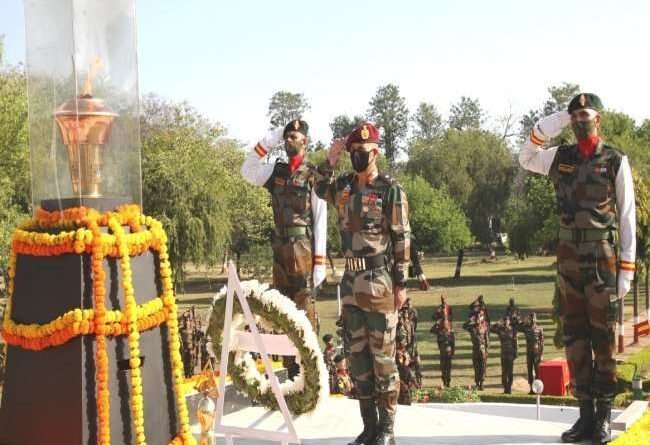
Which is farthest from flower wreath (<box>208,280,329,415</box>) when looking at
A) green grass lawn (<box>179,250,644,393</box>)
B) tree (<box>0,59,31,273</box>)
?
tree (<box>0,59,31,273</box>)

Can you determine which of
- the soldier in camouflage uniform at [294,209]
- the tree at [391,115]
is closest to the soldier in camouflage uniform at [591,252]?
the soldier in camouflage uniform at [294,209]

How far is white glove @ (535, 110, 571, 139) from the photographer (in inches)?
252

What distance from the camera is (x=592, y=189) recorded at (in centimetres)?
608

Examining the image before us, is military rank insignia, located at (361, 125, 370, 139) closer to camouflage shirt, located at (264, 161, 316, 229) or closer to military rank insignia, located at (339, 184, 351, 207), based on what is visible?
military rank insignia, located at (339, 184, 351, 207)

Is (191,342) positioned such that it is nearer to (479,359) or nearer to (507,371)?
(479,359)

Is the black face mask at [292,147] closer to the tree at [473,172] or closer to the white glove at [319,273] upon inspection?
the white glove at [319,273]

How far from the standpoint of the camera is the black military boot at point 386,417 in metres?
6.22

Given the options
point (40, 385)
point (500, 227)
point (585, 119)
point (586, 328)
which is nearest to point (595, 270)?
point (586, 328)

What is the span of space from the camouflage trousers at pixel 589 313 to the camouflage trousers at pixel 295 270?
304 centimetres

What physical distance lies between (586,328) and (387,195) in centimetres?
186

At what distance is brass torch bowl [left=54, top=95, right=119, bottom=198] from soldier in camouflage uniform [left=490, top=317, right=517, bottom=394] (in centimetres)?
1161

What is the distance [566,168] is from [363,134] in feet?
5.21

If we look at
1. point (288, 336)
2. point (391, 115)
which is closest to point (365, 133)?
point (288, 336)

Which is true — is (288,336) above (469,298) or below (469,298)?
above
